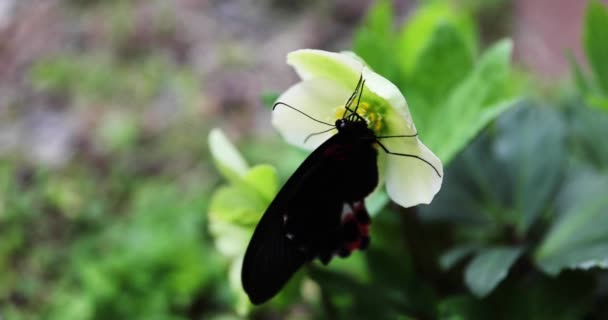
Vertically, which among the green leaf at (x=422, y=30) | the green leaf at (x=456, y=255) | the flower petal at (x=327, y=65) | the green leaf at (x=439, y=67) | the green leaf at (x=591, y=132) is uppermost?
the green leaf at (x=422, y=30)

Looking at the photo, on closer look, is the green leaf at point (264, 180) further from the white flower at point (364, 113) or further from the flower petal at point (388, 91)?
the flower petal at point (388, 91)

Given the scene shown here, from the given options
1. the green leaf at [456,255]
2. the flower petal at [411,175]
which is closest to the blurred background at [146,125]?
the green leaf at [456,255]

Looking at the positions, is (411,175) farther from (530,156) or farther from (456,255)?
(530,156)

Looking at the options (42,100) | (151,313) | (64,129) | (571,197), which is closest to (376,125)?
(571,197)

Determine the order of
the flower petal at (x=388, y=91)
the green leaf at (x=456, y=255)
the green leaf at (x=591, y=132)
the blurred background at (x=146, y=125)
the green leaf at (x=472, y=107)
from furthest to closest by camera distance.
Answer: the blurred background at (x=146, y=125) → the green leaf at (x=591, y=132) → the green leaf at (x=456, y=255) → the green leaf at (x=472, y=107) → the flower petal at (x=388, y=91)

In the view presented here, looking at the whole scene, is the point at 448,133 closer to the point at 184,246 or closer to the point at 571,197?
the point at 571,197

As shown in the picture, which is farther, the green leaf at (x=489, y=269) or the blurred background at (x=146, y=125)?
the blurred background at (x=146, y=125)

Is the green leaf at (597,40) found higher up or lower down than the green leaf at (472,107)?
higher up

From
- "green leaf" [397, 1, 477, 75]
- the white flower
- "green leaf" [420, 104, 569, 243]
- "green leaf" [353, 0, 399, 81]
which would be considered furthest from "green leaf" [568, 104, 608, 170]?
the white flower
